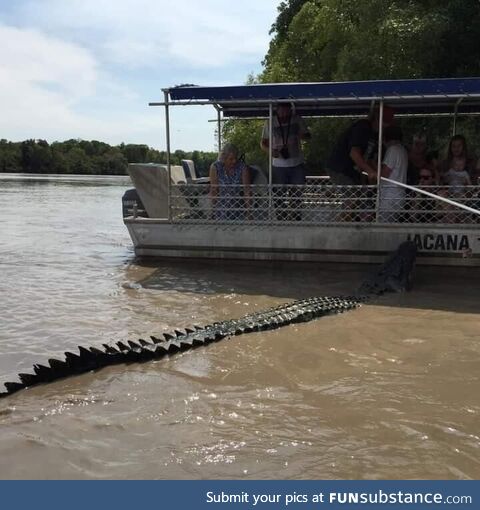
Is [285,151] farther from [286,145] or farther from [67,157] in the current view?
[67,157]

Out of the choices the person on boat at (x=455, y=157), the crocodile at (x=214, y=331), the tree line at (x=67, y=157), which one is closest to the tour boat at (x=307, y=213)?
the person on boat at (x=455, y=157)

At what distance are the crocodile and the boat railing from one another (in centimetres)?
94

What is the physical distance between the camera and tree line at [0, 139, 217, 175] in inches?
4099

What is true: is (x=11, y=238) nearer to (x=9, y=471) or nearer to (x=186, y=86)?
(x=186, y=86)

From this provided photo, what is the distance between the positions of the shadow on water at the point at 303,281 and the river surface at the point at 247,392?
59 millimetres

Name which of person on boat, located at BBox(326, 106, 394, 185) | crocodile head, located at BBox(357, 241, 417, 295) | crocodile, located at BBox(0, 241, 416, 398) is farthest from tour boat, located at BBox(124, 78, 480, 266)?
crocodile, located at BBox(0, 241, 416, 398)

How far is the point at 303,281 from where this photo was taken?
8.55m

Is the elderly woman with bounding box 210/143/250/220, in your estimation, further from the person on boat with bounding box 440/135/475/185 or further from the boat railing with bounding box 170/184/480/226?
the person on boat with bounding box 440/135/475/185

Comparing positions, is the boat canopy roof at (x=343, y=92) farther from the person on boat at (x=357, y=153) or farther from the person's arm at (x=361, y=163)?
the person's arm at (x=361, y=163)

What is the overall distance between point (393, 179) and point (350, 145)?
0.91 metres

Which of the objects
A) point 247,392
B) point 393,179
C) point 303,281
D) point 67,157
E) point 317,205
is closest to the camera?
point 247,392

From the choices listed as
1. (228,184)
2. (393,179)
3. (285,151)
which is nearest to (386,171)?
(393,179)

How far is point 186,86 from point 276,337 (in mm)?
4840

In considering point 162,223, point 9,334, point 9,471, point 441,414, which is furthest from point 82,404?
point 162,223
